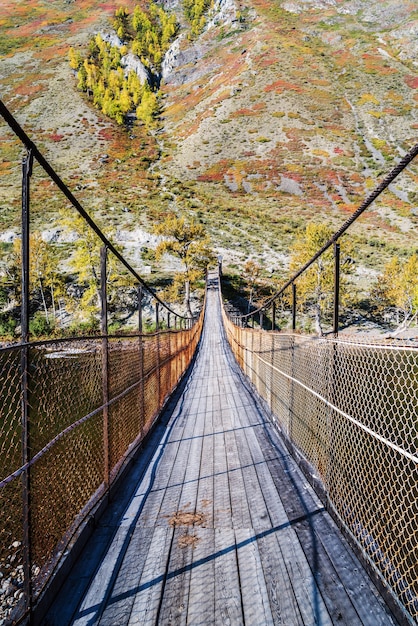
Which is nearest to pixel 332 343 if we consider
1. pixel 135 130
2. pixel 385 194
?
pixel 385 194

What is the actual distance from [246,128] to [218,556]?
244 feet

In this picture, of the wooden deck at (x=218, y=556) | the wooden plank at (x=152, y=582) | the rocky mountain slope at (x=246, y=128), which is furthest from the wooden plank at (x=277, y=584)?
the rocky mountain slope at (x=246, y=128)

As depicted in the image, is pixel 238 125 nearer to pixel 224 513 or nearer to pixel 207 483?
pixel 207 483

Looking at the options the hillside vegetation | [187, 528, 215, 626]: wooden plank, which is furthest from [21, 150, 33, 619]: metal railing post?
the hillside vegetation

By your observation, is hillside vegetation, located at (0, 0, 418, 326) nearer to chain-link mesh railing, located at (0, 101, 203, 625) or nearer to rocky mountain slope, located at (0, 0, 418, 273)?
rocky mountain slope, located at (0, 0, 418, 273)

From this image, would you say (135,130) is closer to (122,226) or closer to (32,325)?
(122,226)

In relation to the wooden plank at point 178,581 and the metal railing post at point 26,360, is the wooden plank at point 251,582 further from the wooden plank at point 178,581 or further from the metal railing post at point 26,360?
the metal railing post at point 26,360

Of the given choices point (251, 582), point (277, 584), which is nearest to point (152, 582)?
point (251, 582)

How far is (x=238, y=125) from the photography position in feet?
231

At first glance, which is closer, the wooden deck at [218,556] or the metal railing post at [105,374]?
the wooden deck at [218,556]

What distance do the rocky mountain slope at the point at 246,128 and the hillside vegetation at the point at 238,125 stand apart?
0.29 metres

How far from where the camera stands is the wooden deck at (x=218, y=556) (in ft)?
6.28

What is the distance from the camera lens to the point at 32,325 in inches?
899

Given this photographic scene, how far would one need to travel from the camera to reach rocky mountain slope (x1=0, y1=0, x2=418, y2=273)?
44750 mm
